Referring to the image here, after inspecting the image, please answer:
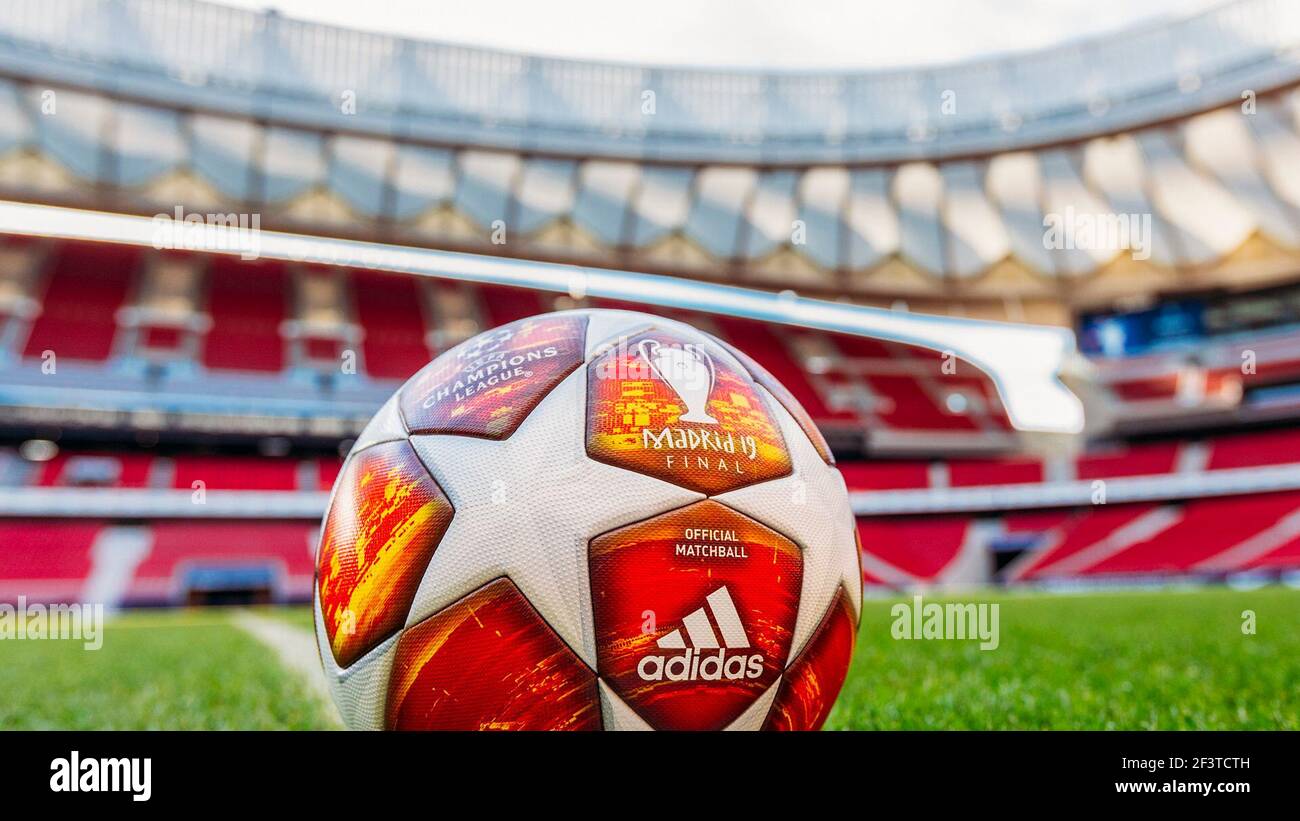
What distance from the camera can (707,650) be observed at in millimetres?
1959

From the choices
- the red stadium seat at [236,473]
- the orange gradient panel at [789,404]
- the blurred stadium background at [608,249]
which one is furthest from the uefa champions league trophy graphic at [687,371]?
the red stadium seat at [236,473]

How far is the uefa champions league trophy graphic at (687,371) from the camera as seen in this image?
2.18 m

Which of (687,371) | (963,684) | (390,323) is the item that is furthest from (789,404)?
(390,323)

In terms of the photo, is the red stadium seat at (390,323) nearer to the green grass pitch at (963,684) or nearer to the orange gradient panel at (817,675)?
the green grass pitch at (963,684)

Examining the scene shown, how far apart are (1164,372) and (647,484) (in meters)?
28.6

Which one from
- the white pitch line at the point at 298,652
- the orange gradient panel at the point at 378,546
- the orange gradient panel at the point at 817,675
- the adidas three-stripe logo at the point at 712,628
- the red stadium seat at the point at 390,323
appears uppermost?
the red stadium seat at the point at 390,323

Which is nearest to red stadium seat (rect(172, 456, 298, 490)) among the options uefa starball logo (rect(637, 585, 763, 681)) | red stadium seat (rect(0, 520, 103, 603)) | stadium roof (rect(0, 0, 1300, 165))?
red stadium seat (rect(0, 520, 103, 603))

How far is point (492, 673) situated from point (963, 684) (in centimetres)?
261

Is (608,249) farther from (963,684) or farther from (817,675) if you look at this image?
(817,675)

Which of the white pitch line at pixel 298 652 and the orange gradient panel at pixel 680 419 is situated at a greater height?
the orange gradient panel at pixel 680 419

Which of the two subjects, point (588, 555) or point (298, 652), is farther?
point (298, 652)

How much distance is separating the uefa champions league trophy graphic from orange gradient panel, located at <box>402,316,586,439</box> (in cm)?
19

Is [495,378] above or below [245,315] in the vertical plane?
below
